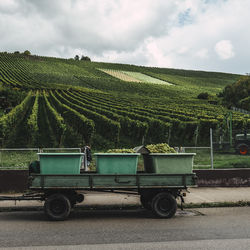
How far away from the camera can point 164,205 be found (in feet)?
31.8

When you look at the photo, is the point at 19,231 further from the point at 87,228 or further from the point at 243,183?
the point at 243,183

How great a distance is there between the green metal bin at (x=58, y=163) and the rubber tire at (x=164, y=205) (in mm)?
2221

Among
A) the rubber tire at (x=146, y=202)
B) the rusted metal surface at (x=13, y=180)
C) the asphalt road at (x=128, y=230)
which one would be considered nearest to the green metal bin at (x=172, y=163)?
the rubber tire at (x=146, y=202)

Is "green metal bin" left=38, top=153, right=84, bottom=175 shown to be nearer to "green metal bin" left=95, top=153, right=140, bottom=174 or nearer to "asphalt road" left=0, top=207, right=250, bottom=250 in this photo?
"green metal bin" left=95, top=153, right=140, bottom=174

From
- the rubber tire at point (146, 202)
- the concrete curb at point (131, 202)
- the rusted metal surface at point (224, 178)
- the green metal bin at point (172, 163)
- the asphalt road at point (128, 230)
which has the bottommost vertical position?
the asphalt road at point (128, 230)

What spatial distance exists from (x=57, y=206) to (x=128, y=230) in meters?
2.17

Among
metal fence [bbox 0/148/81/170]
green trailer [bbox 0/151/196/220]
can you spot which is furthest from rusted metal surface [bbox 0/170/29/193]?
green trailer [bbox 0/151/196/220]

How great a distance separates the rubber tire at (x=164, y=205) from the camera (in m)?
9.59

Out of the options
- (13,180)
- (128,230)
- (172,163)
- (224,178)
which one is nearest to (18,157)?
(13,180)

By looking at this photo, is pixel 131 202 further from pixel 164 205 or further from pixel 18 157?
pixel 18 157

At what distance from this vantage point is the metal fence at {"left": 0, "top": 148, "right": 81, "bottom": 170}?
13.4 m

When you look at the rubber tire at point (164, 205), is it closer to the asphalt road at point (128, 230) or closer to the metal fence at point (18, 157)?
the asphalt road at point (128, 230)

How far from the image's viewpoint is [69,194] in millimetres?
9719

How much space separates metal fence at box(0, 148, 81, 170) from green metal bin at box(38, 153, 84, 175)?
400 cm
